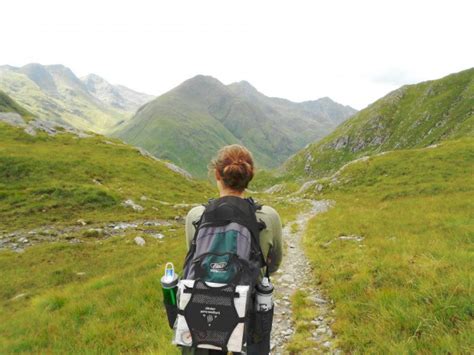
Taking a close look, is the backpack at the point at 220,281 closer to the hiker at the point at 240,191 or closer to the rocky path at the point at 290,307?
the hiker at the point at 240,191

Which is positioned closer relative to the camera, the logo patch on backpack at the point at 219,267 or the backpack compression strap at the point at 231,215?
the logo patch on backpack at the point at 219,267

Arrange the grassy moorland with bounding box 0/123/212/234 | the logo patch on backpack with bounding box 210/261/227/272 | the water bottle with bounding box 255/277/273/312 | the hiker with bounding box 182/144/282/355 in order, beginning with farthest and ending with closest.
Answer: the grassy moorland with bounding box 0/123/212/234
the hiker with bounding box 182/144/282/355
the water bottle with bounding box 255/277/273/312
the logo patch on backpack with bounding box 210/261/227/272

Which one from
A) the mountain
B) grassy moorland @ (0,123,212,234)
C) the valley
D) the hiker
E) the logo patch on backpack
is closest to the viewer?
the logo patch on backpack

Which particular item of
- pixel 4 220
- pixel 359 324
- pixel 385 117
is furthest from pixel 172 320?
pixel 385 117

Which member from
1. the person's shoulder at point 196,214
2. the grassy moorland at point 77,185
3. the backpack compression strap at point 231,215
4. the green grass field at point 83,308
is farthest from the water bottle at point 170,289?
the grassy moorland at point 77,185

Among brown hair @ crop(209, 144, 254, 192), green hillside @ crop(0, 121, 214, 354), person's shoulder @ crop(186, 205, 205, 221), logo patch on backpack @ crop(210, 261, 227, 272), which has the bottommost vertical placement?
green hillside @ crop(0, 121, 214, 354)

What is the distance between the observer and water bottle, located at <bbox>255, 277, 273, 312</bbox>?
3838 mm

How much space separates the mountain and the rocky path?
6668 cm

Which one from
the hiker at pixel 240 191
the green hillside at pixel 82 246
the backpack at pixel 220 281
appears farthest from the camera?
the green hillside at pixel 82 246

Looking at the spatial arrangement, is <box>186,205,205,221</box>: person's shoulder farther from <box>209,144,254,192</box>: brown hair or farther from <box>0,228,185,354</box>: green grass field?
<box>0,228,185,354</box>: green grass field

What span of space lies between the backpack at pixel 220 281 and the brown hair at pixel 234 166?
395 millimetres

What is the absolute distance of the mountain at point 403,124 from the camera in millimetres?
76438

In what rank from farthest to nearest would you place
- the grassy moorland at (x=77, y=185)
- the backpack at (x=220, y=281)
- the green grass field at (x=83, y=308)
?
the grassy moorland at (x=77, y=185)
the green grass field at (x=83, y=308)
the backpack at (x=220, y=281)

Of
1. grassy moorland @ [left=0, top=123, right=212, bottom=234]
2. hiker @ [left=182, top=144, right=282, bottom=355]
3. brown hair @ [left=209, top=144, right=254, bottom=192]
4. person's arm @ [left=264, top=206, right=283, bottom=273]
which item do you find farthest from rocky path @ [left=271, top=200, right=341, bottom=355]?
grassy moorland @ [left=0, top=123, right=212, bottom=234]
